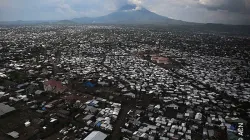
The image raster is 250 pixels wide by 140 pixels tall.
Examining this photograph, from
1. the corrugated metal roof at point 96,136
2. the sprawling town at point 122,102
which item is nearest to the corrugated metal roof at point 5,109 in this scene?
the sprawling town at point 122,102

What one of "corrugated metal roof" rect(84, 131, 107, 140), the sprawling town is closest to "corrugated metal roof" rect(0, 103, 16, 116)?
the sprawling town

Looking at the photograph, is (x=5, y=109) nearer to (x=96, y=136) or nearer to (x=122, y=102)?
(x=96, y=136)

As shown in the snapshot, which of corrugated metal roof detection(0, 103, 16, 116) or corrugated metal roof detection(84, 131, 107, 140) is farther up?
corrugated metal roof detection(0, 103, 16, 116)

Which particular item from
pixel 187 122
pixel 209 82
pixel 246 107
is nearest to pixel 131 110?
pixel 187 122

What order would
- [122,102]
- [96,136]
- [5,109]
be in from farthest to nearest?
[122,102] → [5,109] → [96,136]

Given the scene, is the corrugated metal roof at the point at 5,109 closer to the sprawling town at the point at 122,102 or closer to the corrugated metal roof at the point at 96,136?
the sprawling town at the point at 122,102

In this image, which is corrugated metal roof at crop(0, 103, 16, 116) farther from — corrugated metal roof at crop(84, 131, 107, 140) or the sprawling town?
corrugated metal roof at crop(84, 131, 107, 140)

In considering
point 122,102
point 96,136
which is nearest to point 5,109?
point 96,136

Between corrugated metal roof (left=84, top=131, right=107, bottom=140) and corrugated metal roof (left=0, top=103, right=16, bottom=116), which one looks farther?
corrugated metal roof (left=0, top=103, right=16, bottom=116)

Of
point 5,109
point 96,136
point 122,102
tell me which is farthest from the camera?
point 122,102

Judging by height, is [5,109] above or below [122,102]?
above

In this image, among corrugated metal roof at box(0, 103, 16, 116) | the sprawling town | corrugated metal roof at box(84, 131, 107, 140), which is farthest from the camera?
corrugated metal roof at box(0, 103, 16, 116)
